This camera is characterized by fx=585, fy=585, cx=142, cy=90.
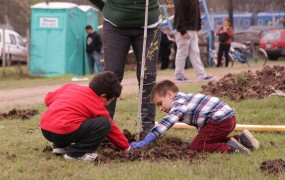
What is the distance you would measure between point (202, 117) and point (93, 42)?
1565cm

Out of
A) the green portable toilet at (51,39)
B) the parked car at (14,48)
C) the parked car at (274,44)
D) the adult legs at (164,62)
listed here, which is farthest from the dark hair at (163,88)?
the parked car at (274,44)

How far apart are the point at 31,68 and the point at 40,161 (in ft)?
54.1

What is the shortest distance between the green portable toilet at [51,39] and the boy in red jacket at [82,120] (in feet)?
51.9

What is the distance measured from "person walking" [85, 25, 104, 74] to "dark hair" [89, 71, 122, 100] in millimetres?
15509

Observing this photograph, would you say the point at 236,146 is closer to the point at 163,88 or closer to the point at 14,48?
the point at 163,88

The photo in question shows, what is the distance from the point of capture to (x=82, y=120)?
5039 millimetres

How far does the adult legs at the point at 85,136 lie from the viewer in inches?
198

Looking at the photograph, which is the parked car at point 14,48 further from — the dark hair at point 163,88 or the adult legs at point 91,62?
the dark hair at point 163,88

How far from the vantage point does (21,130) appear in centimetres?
689

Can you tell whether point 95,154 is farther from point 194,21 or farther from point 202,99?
point 194,21

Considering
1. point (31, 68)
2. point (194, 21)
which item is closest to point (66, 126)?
point (194, 21)

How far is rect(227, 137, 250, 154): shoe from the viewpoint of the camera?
208 inches

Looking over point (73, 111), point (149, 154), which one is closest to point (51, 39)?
point (73, 111)

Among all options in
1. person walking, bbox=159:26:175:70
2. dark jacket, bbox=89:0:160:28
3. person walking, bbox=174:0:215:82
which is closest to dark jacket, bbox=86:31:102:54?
person walking, bbox=159:26:175:70
